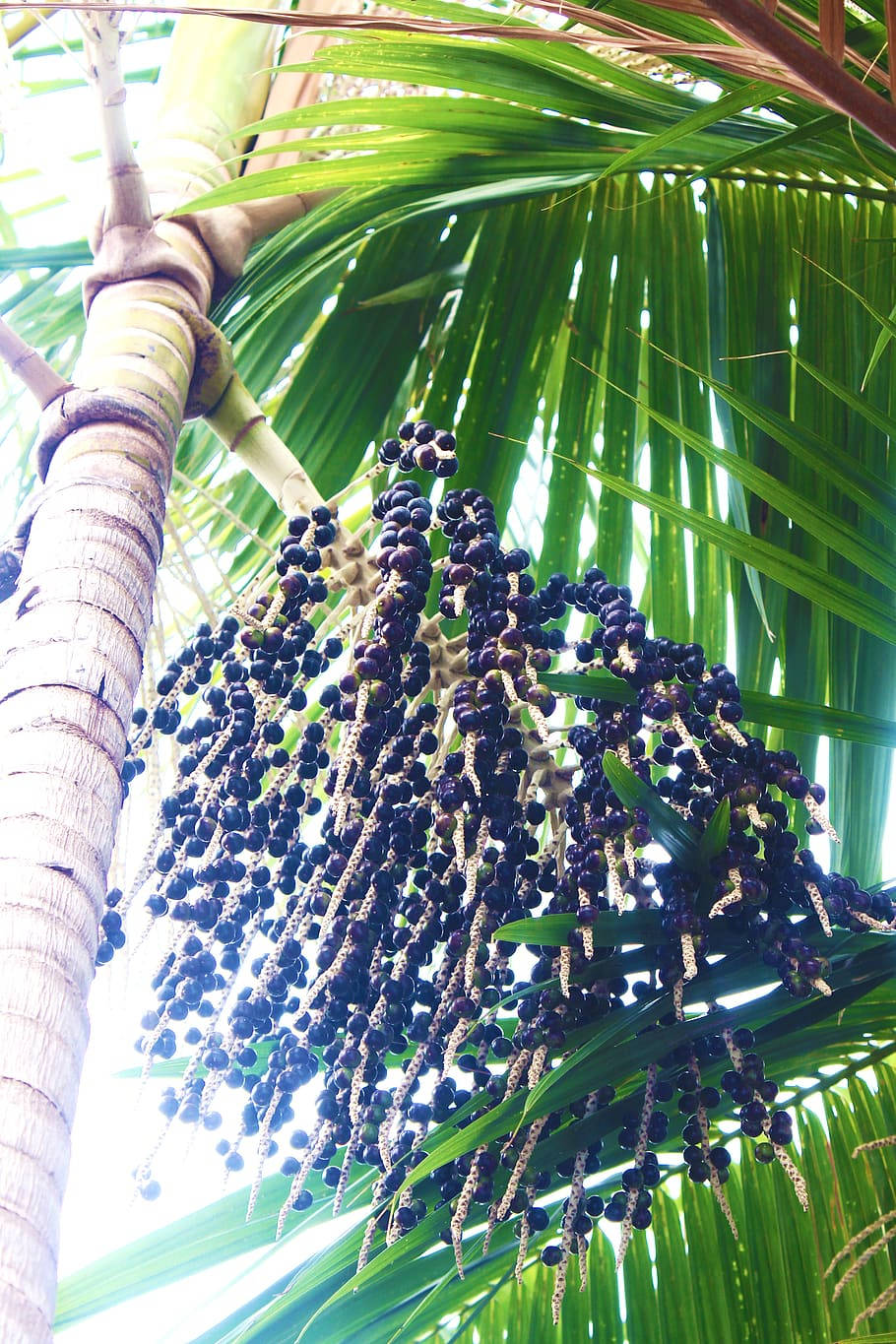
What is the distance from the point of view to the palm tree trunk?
0.94 m

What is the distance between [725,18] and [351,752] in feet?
2.57

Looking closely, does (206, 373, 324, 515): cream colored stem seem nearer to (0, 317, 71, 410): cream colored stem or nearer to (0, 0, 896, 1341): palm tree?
(0, 0, 896, 1341): palm tree

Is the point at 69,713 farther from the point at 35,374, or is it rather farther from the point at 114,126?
the point at 114,126

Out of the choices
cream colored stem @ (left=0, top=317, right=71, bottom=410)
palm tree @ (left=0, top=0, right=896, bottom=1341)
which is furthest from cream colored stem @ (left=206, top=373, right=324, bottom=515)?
cream colored stem @ (left=0, top=317, right=71, bottom=410)

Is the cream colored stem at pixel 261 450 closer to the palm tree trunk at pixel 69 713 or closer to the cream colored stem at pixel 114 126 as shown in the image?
the palm tree trunk at pixel 69 713

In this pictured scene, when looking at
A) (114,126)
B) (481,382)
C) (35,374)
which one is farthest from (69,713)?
(481,382)

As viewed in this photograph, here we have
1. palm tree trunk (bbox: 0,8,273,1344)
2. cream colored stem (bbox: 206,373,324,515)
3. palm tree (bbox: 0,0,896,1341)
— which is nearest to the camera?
palm tree trunk (bbox: 0,8,273,1344)

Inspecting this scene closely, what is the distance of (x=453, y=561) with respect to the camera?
1.52m

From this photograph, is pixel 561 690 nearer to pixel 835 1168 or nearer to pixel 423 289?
pixel 835 1168

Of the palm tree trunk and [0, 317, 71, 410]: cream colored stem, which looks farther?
[0, 317, 71, 410]: cream colored stem

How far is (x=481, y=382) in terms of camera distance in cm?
227

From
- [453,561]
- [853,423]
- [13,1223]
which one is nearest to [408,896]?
[453,561]

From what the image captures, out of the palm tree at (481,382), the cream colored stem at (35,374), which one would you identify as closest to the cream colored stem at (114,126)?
the palm tree at (481,382)

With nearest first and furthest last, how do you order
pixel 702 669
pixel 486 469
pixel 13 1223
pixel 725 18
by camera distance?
Answer: pixel 13 1223, pixel 725 18, pixel 702 669, pixel 486 469
